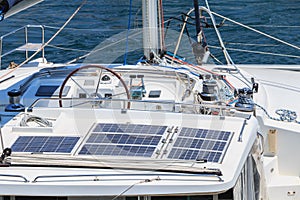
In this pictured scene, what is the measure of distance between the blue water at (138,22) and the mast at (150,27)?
463 cm

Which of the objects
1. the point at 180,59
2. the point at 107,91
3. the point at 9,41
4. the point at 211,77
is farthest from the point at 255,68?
the point at 9,41

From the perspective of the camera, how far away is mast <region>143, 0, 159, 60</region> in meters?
9.66

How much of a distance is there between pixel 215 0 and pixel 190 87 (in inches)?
489

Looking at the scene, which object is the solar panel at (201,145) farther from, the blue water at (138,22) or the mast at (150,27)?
the blue water at (138,22)

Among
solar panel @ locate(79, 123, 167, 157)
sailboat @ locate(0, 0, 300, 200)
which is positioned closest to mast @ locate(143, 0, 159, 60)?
sailboat @ locate(0, 0, 300, 200)

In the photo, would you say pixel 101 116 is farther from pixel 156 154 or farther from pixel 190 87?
pixel 190 87

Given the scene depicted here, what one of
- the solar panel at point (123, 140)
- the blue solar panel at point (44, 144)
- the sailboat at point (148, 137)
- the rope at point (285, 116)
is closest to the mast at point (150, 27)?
the sailboat at point (148, 137)

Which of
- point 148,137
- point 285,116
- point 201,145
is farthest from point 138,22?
point 201,145

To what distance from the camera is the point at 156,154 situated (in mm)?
5977

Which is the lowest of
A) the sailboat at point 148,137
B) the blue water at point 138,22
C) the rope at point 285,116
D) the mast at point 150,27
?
the blue water at point 138,22

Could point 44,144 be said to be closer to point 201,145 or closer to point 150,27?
point 201,145

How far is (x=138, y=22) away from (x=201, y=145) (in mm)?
10380

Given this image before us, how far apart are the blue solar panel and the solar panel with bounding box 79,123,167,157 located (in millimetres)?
144

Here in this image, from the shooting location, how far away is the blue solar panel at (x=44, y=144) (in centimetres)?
610
